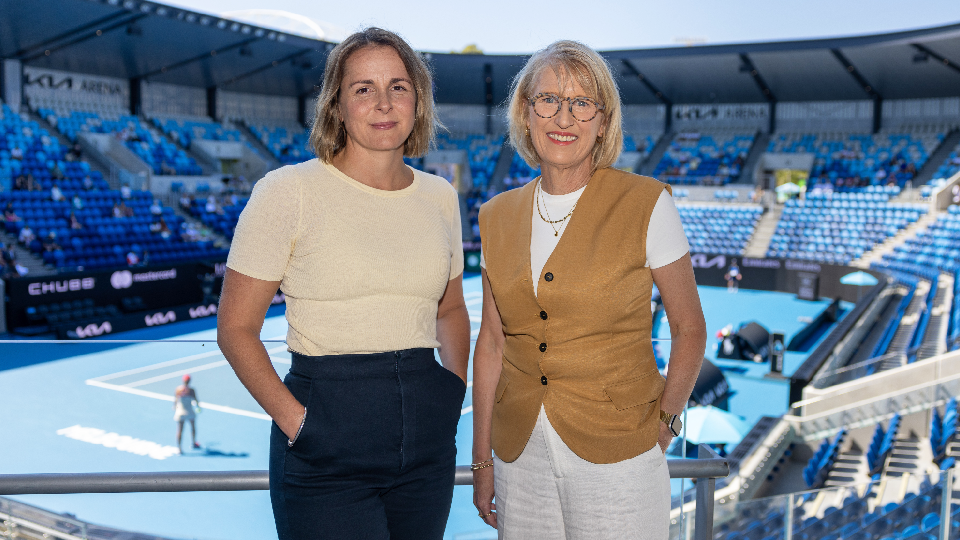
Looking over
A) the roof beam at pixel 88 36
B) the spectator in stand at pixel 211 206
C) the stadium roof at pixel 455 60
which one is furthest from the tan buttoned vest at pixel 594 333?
the roof beam at pixel 88 36

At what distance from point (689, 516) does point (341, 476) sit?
1.33 metres

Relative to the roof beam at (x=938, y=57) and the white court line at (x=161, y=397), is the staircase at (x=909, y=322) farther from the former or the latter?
Answer: the roof beam at (x=938, y=57)

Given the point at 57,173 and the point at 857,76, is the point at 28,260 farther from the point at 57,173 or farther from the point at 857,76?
the point at 857,76

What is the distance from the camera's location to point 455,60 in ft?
111

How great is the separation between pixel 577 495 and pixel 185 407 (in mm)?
2168

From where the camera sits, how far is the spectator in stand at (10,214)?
60.1ft

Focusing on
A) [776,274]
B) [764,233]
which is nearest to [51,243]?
[776,274]

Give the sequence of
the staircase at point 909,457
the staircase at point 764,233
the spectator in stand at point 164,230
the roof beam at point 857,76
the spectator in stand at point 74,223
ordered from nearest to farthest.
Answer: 1. the staircase at point 909,457
2. the spectator in stand at point 74,223
3. the spectator in stand at point 164,230
4. the staircase at point 764,233
5. the roof beam at point 857,76

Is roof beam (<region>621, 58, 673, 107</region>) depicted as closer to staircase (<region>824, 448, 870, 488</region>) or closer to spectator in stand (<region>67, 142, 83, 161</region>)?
spectator in stand (<region>67, 142, 83, 161</region>)

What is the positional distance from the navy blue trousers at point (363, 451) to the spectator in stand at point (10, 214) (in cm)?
1969

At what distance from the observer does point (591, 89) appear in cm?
201

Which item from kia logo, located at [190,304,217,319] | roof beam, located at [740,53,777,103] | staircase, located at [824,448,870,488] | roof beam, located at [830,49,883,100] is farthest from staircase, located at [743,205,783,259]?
kia logo, located at [190,304,217,319]

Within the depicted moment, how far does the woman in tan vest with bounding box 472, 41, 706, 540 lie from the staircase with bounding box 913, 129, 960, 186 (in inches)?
1283

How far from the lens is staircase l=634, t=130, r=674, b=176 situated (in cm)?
3668
